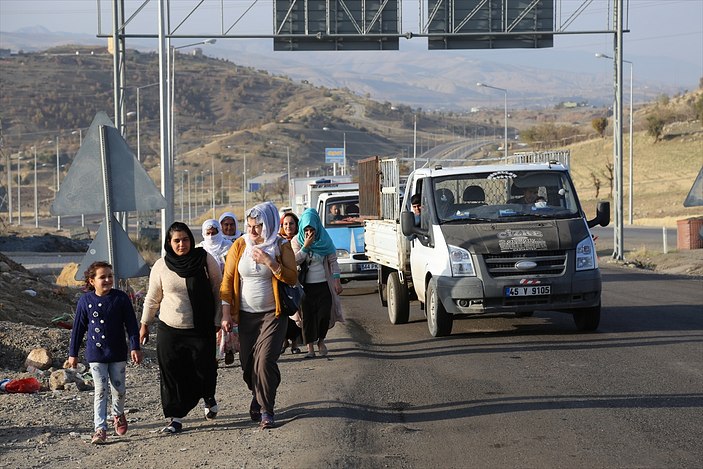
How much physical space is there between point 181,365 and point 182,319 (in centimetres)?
37

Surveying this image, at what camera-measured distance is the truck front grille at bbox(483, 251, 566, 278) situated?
13.9 meters

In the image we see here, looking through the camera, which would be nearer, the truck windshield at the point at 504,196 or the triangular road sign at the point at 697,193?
the truck windshield at the point at 504,196

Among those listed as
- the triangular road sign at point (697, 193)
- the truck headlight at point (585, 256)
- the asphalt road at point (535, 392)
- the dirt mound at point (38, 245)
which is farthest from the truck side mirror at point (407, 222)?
the dirt mound at point (38, 245)

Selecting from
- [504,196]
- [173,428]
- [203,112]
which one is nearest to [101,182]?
[173,428]

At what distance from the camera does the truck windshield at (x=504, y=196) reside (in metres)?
14.6

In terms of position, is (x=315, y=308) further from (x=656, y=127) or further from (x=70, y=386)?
(x=656, y=127)

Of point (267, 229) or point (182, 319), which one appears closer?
point (182, 319)

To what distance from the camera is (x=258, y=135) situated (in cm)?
13662

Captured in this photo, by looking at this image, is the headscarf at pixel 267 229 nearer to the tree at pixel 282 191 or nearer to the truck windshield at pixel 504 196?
the truck windshield at pixel 504 196

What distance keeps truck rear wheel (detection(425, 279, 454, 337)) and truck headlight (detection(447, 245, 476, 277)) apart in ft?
1.12

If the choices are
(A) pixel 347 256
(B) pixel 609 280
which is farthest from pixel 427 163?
(B) pixel 609 280

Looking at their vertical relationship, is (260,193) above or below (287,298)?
above

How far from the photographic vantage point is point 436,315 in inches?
559

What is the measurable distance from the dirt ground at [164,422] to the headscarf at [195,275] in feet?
2.95
